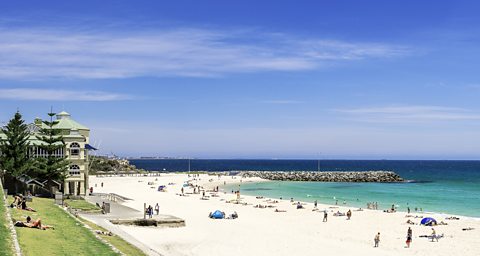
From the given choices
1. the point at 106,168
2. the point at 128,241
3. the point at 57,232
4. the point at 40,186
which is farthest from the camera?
the point at 106,168

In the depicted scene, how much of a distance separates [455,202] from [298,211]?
25356 millimetres

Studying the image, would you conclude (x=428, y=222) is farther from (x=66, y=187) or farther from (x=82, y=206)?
(x=66, y=187)

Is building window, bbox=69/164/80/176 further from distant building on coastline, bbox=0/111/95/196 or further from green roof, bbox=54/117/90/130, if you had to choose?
green roof, bbox=54/117/90/130

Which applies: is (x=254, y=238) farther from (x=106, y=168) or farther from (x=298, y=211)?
(x=106, y=168)

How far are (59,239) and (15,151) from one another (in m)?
23.6

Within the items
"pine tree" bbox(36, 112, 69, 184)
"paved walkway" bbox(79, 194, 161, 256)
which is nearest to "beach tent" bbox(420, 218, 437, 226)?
"paved walkway" bbox(79, 194, 161, 256)

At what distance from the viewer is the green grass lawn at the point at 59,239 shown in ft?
67.3

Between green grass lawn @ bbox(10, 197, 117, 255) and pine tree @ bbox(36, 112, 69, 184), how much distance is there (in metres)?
17.2

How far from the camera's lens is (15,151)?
44.1 meters

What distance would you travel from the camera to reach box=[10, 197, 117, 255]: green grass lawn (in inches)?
808

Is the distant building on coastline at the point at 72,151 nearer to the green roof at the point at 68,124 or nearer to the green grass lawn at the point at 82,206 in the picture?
the green roof at the point at 68,124

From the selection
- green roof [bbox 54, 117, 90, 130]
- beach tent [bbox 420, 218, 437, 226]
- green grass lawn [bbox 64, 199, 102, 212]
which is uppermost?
green roof [bbox 54, 117, 90, 130]

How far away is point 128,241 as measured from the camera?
26922 mm

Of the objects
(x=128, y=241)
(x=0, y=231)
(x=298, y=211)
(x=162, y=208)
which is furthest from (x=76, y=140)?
(x=0, y=231)
